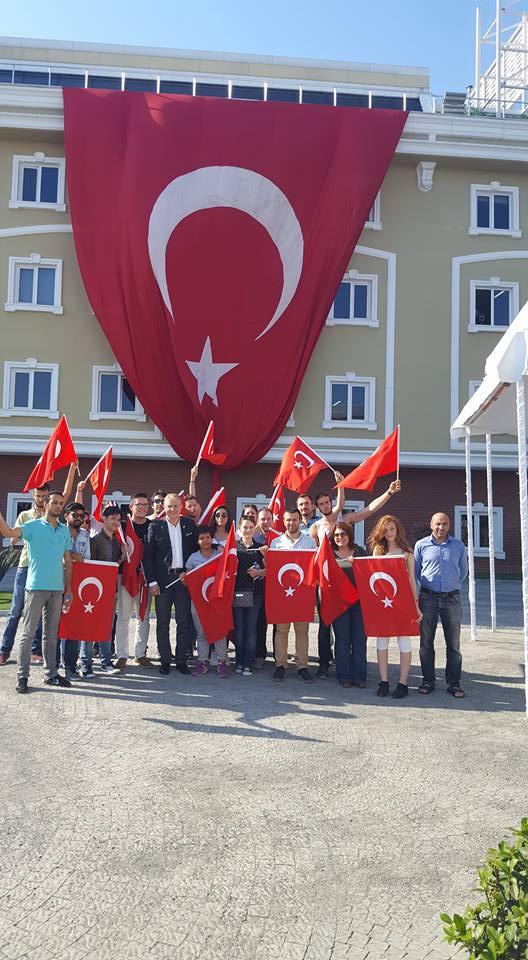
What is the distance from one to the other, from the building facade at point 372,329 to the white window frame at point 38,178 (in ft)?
0.14

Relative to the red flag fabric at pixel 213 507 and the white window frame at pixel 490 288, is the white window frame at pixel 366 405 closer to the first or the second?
the white window frame at pixel 490 288

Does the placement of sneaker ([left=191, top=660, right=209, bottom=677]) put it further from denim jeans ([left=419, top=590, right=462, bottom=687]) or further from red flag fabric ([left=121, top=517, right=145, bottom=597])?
denim jeans ([left=419, top=590, right=462, bottom=687])

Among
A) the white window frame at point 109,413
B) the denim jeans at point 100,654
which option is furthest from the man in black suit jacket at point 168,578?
the white window frame at point 109,413

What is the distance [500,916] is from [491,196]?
85.4 ft

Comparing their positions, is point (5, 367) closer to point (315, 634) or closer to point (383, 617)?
point (315, 634)

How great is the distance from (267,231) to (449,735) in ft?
61.2

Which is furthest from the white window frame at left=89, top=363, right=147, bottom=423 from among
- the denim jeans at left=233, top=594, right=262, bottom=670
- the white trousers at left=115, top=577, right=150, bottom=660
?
the denim jeans at left=233, top=594, right=262, bottom=670

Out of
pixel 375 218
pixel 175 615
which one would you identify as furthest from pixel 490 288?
pixel 175 615

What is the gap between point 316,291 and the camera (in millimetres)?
22797

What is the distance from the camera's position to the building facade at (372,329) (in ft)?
77.9

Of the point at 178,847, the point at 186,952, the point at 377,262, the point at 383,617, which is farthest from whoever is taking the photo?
the point at 377,262

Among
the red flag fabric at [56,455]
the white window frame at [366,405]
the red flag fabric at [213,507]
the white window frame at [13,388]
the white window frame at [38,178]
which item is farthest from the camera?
the white window frame at [366,405]

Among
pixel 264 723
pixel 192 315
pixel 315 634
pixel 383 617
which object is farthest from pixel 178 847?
pixel 192 315

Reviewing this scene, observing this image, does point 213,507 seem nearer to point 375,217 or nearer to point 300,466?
point 300,466
